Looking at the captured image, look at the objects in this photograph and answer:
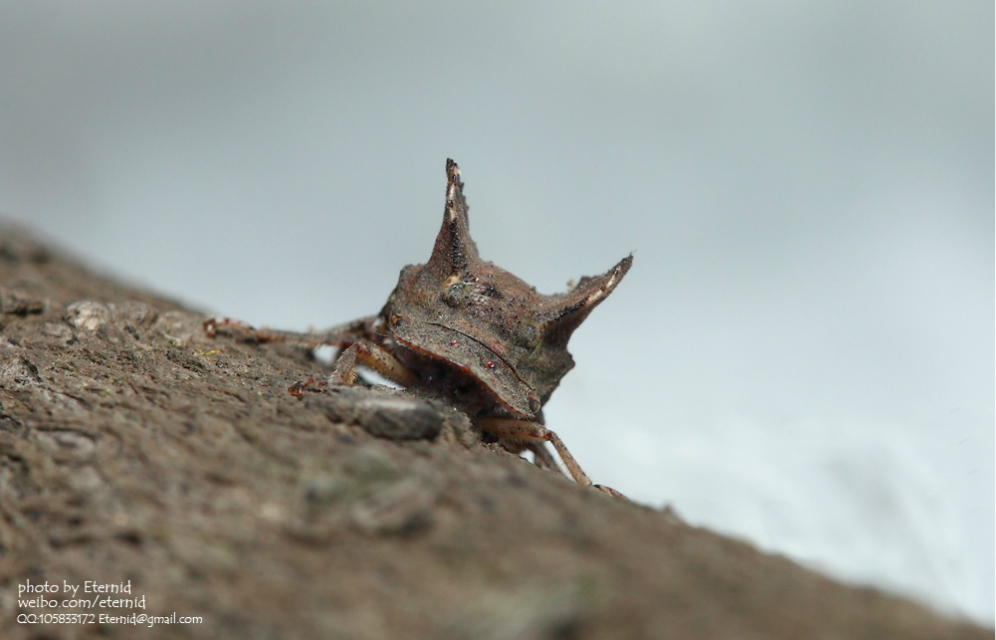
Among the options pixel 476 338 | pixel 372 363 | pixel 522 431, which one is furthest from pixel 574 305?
pixel 372 363

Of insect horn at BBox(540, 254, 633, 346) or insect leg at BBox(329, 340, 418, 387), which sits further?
insect horn at BBox(540, 254, 633, 346)

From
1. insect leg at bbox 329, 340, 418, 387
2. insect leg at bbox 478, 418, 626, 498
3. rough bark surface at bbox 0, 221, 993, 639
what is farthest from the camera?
insect leg at bbox 478, 418, 626, 498

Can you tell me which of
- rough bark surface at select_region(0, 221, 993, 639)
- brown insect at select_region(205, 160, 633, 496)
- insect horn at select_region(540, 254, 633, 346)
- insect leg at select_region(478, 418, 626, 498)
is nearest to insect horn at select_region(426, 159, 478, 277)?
brown insect at select_region(205, 160, 633, 496)

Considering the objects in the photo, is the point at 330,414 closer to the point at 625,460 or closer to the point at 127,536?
the point at 127,536

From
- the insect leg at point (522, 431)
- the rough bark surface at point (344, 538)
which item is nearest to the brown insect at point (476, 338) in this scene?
the insect leg at point (522, 431)

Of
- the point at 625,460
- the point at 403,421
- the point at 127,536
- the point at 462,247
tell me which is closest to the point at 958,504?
the point at 625,460

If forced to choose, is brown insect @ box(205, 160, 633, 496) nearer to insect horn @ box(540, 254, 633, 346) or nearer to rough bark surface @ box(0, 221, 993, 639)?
insect horn @ box(540, 254, 633, 346)

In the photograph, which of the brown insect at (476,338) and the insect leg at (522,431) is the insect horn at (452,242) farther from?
the insect leg at (522,431)

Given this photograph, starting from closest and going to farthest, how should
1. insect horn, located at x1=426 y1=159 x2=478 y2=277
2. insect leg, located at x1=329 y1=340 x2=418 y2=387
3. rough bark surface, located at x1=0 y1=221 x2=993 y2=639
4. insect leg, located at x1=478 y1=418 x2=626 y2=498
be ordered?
rough bark surface, located at x1=0 y1=221 x2=993 y2=639, insect leg, located at x1=329 y1=340 x2=418 y2=387, insect leg, located at x1=478 y1=418 x2=626 y2=498, insect horn, located at x1=426 y1=159 x2=478 y2=277
